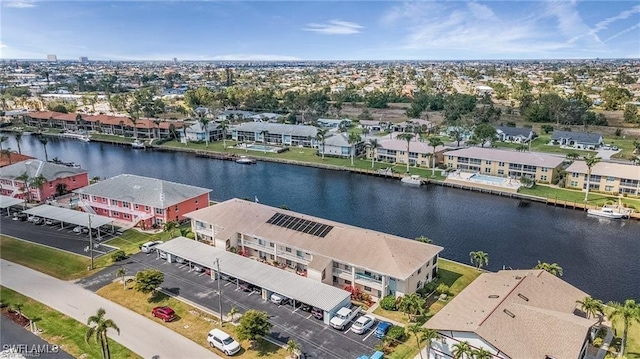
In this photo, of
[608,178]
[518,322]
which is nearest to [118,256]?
[518,322]

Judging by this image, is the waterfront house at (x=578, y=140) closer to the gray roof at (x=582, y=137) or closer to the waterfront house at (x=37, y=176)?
the gray roof at (x=582, y=137)

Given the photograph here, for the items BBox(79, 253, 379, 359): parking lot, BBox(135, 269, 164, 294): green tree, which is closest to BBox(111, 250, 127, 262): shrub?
BBox(79, 253, 379, 359): parking lot

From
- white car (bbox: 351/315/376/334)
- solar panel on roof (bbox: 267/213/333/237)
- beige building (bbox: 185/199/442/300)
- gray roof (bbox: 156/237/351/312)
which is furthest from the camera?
solar panel on roof (bbox: 267/213/333/237)

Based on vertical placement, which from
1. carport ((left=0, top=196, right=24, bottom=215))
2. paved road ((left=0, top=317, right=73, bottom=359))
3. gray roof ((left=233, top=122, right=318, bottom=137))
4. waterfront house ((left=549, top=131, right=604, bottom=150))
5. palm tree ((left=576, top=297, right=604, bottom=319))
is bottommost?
paved road ((left=0, top=317, right=73, bottom=359))

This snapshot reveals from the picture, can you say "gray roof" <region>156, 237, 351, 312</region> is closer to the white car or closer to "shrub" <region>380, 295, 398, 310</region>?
the white car

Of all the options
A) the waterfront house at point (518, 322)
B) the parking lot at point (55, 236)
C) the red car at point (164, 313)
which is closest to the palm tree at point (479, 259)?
the waterfront house at point (518, 322)

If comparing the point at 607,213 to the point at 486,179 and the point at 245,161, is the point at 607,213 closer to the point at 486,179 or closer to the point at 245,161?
the point at 486,179

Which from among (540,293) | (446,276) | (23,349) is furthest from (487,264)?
(23,349)
